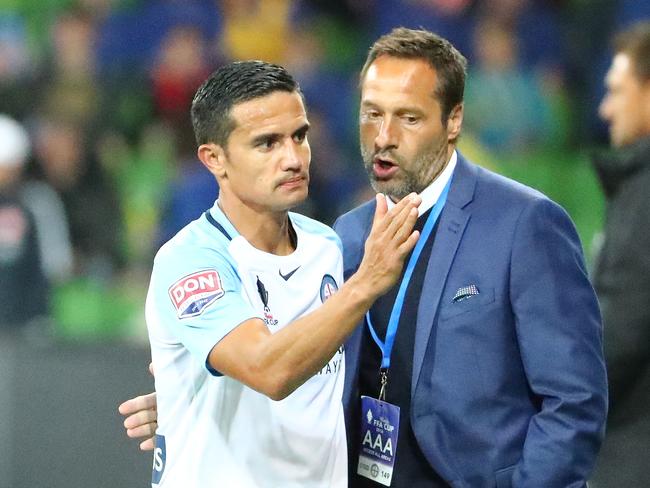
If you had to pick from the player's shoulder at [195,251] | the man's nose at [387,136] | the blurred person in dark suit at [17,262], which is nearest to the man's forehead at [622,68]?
the man's nose at [387,136]

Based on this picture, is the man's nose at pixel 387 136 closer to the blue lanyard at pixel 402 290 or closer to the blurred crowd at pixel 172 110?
the blue lanyard at pixel 402 290

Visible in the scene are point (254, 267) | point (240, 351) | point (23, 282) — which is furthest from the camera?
point (23, 282)

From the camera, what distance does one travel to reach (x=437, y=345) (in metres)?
3.14

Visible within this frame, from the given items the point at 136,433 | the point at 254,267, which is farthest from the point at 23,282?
the point at 254,267

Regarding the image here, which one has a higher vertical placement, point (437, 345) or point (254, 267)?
point (254, 267)

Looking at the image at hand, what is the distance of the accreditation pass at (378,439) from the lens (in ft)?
10.5

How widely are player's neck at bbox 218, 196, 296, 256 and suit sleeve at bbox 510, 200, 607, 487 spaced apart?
63 centimetres

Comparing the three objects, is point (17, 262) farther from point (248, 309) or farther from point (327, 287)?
point (248, 309)

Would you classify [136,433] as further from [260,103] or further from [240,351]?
[260,103]

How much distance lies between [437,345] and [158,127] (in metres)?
5.13

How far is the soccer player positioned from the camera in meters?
2.80

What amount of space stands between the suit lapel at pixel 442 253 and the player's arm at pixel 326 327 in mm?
419

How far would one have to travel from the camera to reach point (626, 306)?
3945 millimetres

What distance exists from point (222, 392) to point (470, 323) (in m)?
0.66
